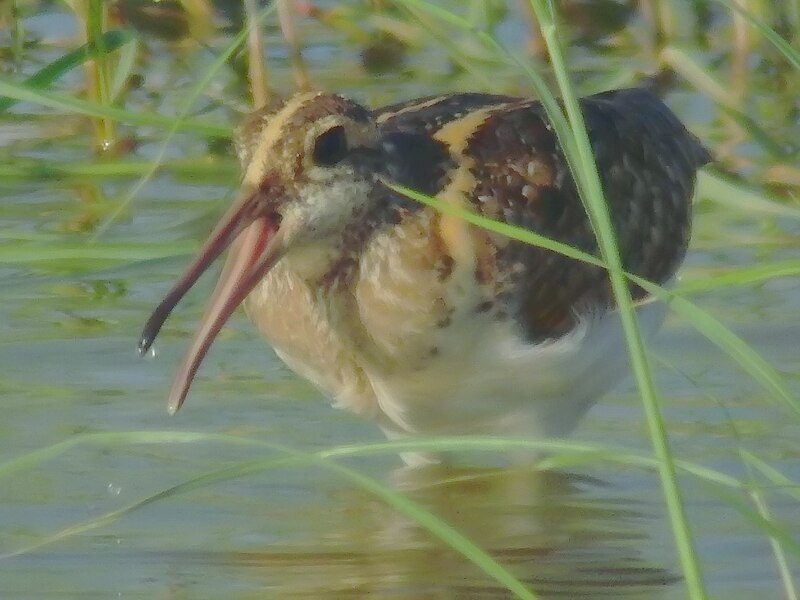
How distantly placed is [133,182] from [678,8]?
9.61 ft

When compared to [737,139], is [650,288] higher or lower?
lower

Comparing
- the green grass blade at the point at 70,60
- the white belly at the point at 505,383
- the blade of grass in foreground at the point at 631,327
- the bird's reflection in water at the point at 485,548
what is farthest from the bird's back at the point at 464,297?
the blade of grass in foreground at the point at 631,327

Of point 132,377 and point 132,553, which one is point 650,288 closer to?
point 132,553

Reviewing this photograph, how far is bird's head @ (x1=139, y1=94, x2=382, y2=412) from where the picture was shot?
12.6ft

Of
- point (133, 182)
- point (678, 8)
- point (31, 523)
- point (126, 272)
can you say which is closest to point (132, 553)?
point (31, 523)

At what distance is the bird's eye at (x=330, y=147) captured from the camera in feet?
12.9

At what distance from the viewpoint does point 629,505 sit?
4.39 metres

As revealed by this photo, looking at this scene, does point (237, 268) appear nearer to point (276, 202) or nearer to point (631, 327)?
point (276, 202)

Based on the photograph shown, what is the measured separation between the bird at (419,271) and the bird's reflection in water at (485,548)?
16 cm

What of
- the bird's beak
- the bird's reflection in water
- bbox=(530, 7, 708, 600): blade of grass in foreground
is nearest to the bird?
the bird's beak

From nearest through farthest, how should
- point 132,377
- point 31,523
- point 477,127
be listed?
point 31,523 → point 477,127 → point 132,377

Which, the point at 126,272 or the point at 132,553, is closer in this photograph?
the point at 132,553

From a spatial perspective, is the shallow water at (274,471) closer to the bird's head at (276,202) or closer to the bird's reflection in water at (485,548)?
the bird's reflection in water at (485,548)

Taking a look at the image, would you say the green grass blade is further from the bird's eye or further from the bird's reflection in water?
the bird's reflection in water
